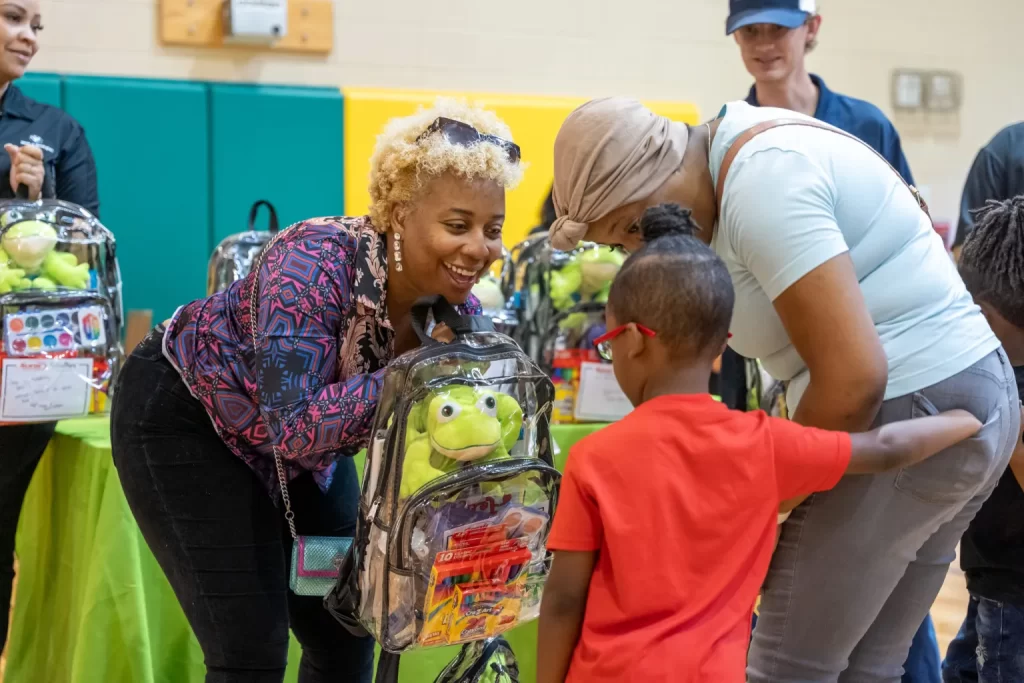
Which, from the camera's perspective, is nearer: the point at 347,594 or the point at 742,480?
the point at 742,480

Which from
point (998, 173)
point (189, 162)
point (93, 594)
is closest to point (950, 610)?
point (998, 173)

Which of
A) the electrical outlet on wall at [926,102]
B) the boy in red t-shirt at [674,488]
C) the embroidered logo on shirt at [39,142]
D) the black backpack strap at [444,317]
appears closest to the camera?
the boy in red t-shirt at [674,488]

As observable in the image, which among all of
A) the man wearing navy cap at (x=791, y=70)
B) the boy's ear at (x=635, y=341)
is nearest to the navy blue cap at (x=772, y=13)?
the man wearing navy cap at (x=791, y=70)

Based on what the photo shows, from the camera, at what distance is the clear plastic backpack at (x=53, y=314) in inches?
94.3

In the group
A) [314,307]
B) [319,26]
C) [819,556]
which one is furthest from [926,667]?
[319,26]

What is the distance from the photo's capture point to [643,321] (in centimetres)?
142

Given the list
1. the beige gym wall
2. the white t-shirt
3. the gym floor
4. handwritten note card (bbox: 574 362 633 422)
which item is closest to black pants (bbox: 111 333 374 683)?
the white t-shirt

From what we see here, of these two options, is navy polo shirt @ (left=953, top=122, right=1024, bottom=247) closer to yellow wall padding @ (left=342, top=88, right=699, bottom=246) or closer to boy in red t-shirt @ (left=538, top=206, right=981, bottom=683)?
boy in red t-shirt @ (left=538, top=206, right=981, bottom=683)

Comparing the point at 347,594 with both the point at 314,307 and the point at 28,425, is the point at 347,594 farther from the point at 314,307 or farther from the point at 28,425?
the point at 28,425

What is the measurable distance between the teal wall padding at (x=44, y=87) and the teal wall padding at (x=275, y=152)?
1.97ft

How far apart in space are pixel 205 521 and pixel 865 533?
1.04 meters

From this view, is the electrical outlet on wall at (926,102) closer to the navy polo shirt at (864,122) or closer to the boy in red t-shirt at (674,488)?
the navy polo shirt at (864,122)

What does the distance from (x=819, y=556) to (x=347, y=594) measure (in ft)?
2.28

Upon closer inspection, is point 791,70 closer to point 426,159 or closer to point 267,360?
point 426,159
